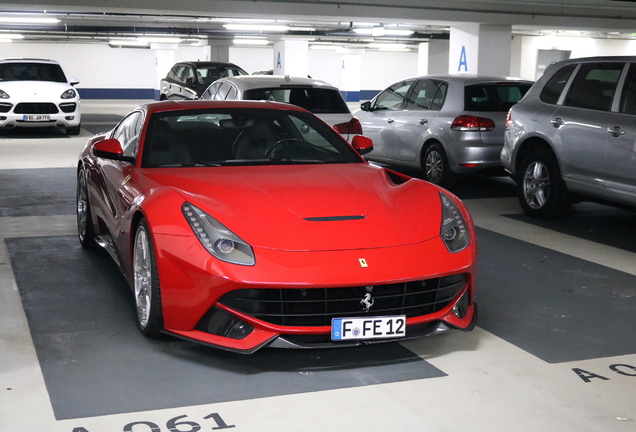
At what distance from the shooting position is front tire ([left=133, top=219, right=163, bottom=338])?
3989 millimetres

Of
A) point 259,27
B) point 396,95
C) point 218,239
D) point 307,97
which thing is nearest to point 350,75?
point 259,27

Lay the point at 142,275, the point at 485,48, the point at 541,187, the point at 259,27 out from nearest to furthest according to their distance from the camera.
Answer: the point at 142,275, the point at 541,187, the point at 485,48, the point at 259,27

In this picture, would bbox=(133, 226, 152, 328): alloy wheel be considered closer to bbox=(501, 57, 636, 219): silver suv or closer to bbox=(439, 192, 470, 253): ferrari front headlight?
bbox=(439, 192, 470, 253): ferrari front headlight

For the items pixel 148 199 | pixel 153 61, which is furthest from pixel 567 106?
pixel 153 61

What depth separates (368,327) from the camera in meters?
3.73

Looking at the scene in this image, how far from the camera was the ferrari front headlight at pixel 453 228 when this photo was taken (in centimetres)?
412

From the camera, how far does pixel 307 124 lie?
5.37 meters

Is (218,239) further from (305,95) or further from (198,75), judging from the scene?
(198,75)

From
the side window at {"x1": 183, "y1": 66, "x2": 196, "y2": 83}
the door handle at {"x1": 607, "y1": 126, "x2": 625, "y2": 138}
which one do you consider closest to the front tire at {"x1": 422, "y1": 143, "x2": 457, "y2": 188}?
the door handle at {"x1": 607, "y1": 126, "x2": 625, "y2": 138}

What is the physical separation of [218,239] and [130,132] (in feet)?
6.29

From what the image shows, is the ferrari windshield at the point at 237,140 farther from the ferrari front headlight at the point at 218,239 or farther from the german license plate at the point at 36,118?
the german license plate at the point at 36,118

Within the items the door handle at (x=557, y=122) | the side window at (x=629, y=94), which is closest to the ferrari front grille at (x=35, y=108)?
the door handle at (x=557, y=122)

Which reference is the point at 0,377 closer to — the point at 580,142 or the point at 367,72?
the point at 580,142

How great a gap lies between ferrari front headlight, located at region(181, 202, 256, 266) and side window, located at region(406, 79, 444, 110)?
6414mm
